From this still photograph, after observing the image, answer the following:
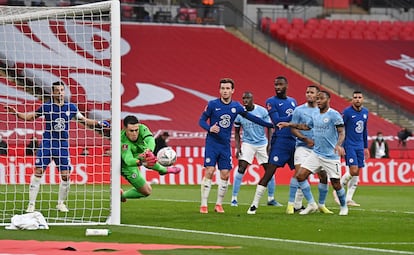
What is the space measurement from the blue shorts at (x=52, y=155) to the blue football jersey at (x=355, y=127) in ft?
18.5

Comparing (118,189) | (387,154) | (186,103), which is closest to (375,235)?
(118,189)

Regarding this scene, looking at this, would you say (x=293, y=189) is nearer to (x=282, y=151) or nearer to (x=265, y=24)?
(x=282, y=151)

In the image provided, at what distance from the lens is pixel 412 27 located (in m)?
52.5

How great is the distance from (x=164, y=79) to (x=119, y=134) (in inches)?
Answer: 1147

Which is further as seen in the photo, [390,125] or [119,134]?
[390,125]

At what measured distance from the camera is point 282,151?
18.7 m

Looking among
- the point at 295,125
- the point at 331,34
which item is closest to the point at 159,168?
the point at 295,125

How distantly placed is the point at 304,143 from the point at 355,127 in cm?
297

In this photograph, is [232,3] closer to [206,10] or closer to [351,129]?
[206,10]

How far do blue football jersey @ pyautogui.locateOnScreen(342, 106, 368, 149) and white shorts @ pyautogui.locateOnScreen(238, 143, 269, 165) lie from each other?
5.51 ft

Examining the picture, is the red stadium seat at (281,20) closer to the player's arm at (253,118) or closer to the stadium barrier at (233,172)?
the stadium barrier at (233,172)

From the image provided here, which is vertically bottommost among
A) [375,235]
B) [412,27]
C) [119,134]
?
[375,235]

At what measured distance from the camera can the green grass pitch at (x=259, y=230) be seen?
1262cm

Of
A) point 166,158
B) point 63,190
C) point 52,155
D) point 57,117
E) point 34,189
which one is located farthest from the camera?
point 63,190
